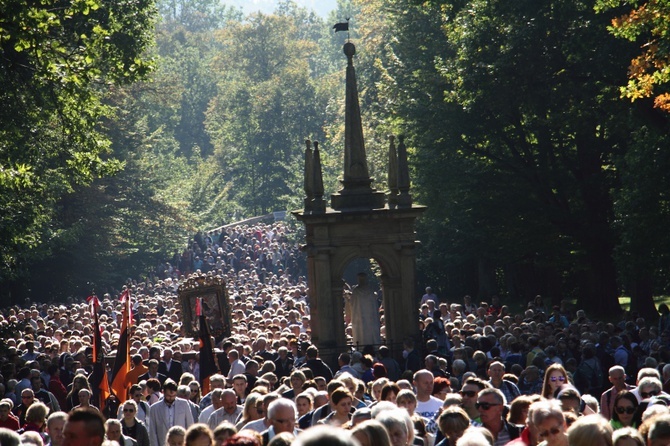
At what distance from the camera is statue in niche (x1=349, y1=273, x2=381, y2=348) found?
950 inches

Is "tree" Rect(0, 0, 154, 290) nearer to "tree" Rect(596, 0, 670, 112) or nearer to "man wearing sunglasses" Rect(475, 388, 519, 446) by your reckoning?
"tree" Rect(596, 0, 670, 112)

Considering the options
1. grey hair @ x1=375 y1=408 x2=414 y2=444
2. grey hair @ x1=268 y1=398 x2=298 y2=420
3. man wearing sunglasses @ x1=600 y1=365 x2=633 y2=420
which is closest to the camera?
grey hair @ x1=375 y1=408 x2=414 y2=444

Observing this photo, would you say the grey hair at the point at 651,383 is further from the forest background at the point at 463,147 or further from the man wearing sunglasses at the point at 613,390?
the forest background at the point at 463,147

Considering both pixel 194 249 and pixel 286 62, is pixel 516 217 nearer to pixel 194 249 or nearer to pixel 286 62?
pixel 194 249

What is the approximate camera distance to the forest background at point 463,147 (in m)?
27.2

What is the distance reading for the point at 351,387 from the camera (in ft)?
45.0

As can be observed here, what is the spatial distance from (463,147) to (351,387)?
23409 millimetres

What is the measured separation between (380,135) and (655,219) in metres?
25.8

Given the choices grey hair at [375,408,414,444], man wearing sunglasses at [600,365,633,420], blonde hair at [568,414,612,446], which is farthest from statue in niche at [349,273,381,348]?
blonde hair at [568,414,612,446]

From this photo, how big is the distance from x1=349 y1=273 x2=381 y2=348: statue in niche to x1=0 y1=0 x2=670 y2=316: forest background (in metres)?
5.53

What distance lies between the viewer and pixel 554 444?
9320 mm

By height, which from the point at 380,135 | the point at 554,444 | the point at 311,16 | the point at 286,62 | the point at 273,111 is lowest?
the point at 554,444

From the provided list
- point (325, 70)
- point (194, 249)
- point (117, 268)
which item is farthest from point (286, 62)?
point (117, 268)

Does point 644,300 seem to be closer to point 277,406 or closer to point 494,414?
point 494,414
